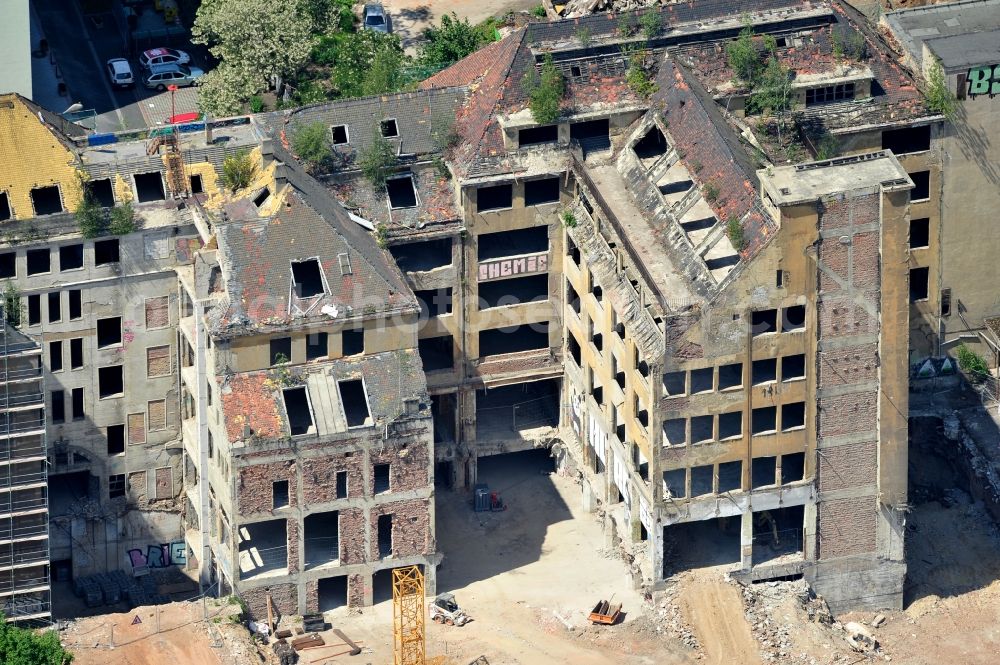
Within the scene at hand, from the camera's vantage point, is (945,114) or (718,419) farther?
(945,114)

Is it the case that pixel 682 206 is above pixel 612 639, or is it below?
above

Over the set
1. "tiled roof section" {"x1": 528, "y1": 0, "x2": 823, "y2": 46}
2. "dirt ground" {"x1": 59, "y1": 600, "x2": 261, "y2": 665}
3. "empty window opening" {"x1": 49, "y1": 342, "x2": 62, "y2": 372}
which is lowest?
"dirt ground" {"x1": 59, "y1": 600, "x2": 261, "y2": 665}

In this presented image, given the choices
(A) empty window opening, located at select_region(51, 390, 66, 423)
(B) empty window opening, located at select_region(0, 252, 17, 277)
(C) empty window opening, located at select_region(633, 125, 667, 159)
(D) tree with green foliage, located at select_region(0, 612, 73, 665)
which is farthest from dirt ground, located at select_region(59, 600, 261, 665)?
(C) empty window opening, located at select_region(633, 125, 667, 159)

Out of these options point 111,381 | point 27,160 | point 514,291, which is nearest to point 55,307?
point 111,381

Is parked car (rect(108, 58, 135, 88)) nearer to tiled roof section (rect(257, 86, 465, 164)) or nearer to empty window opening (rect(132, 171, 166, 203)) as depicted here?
tiled roof section (rect(257, 86, 465, 164))

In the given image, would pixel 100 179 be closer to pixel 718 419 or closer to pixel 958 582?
pixel 718 419

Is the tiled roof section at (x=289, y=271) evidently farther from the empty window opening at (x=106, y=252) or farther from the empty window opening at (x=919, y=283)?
the empty window opening at (x=919, y=283)

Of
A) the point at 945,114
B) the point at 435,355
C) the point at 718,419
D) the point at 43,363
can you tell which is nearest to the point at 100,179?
the point at 43,363

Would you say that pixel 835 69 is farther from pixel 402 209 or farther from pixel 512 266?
pixel 402 209
